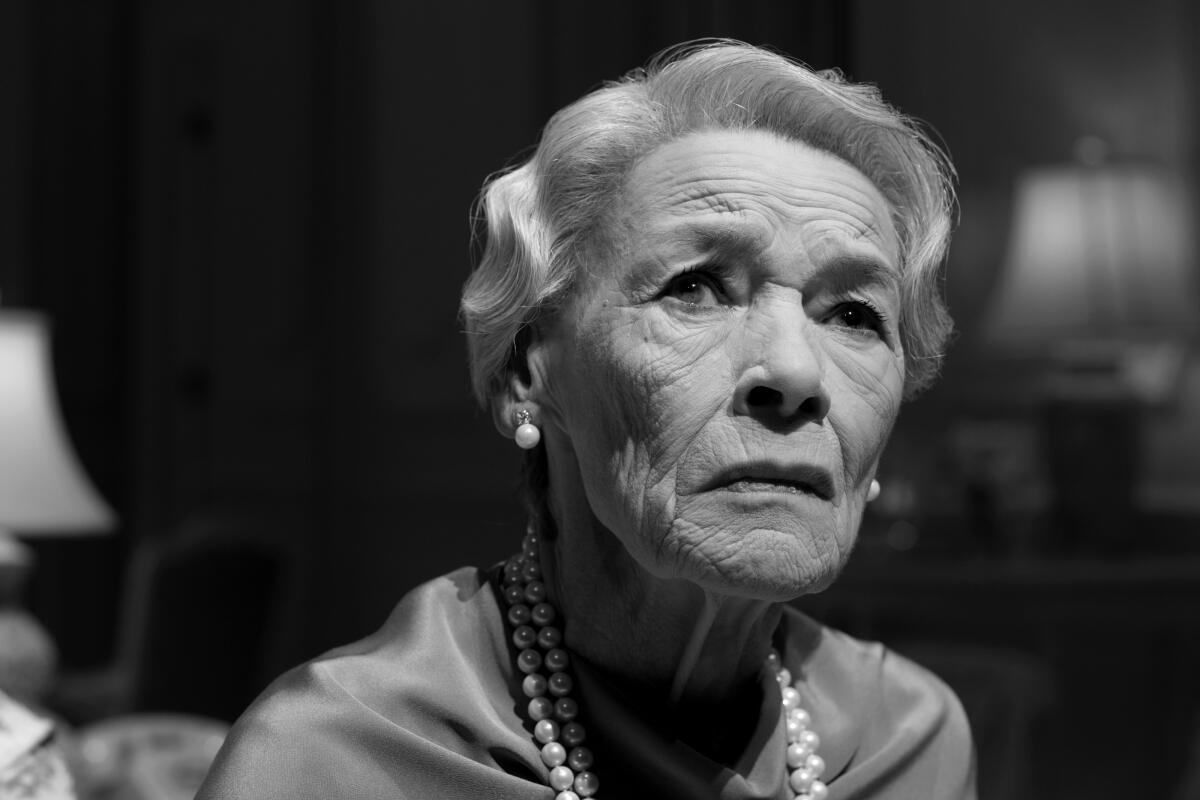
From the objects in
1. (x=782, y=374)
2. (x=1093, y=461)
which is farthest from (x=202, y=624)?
(x=782, y=374)

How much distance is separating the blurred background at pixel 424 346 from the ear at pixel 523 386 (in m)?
0.85

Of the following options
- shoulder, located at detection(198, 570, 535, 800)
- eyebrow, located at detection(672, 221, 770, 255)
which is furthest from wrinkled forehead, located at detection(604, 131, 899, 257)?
shoulder, located at detection(198, 570, 535, 800)

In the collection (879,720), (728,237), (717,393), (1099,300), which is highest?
(728,237)

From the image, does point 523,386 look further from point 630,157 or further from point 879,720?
point 879,720

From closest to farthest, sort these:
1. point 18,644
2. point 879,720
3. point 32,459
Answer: point 879,720 < point 18,644 < point 32,459

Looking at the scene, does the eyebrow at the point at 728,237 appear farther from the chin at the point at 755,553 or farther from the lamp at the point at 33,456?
the lamp at the point at 33,456

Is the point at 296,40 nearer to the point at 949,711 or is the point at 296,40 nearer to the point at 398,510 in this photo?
the point at 398,510

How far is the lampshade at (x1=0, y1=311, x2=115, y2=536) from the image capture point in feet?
10.1

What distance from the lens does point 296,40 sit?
16.3 ft

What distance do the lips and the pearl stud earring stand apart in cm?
19

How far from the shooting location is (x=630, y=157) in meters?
1.25

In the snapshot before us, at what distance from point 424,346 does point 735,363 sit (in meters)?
3.62

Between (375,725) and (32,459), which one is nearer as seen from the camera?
(375,725)

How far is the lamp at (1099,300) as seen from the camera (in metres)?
3.26
